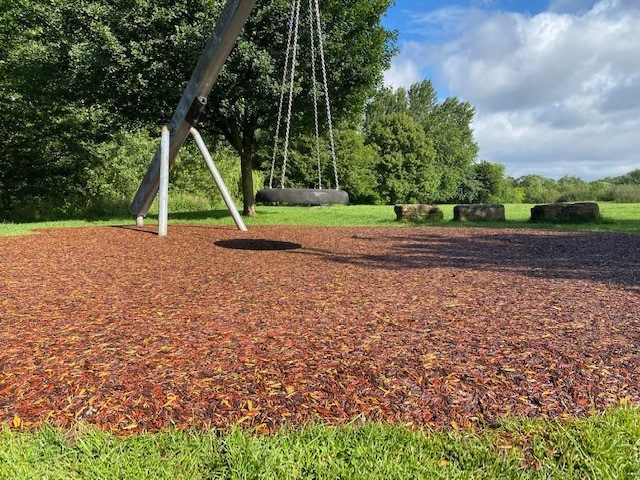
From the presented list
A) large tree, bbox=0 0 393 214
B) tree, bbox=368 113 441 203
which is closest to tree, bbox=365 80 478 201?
tree, bbox=368 113 441 203

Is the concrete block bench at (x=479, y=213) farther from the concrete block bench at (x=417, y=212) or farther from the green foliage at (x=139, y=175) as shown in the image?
the green foliage at (x=139, y=175)

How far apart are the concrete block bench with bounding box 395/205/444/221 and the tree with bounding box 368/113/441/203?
3431 centimetres

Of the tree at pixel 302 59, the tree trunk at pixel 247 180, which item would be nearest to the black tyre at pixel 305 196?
the tree at pixel 302 59

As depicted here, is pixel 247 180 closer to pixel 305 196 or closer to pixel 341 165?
pixel 305 196

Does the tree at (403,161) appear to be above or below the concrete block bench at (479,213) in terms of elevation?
above

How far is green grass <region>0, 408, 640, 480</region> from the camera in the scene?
214 cm

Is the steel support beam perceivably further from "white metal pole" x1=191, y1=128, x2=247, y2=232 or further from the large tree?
the large tree

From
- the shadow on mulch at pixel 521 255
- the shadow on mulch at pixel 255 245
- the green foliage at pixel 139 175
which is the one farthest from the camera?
the green foliage at pixel 139 175

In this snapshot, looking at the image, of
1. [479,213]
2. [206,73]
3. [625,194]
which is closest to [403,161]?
[625,194]

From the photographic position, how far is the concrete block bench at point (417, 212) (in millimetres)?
16531

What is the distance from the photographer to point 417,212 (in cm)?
1678

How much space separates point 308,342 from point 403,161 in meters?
50.1

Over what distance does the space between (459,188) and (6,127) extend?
5372 cm

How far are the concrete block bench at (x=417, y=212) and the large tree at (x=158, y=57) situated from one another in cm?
429
